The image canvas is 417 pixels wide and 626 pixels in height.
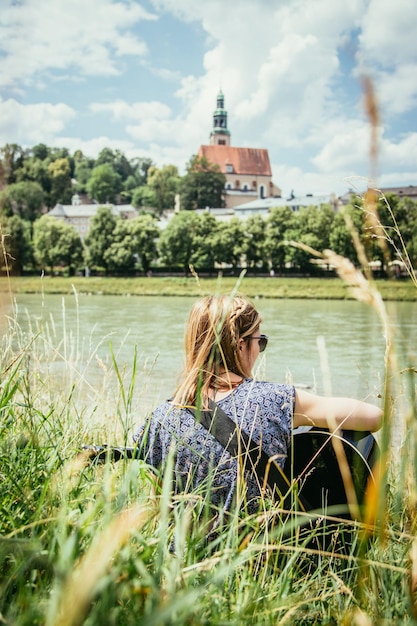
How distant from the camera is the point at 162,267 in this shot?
68.5 metres

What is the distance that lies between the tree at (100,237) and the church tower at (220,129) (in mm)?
52375

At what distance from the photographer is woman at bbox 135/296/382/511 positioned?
6.82ft

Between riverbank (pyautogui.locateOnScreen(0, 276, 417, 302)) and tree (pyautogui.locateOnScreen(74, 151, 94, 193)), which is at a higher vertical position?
tree (pyautogui.locateOnScreen(74, 151, 94, 193))

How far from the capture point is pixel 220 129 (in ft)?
393

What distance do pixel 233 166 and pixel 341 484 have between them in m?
114

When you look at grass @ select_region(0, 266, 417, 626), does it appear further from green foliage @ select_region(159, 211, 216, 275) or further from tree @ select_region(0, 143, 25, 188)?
green foliage @ select_region(159, 211, 216, 275)

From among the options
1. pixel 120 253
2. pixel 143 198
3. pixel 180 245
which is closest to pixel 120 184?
pixel 143 198

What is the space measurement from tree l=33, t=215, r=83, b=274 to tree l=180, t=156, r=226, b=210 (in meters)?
32.1

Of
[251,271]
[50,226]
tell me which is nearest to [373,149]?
[251,271]

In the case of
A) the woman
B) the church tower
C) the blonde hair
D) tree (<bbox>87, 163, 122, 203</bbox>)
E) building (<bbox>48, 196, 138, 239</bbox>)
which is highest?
the church tower

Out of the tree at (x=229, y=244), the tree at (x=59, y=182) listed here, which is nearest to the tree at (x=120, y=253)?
the tree at (x=229, y=244)

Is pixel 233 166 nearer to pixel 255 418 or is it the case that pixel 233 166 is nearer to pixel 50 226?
pixel 50 226

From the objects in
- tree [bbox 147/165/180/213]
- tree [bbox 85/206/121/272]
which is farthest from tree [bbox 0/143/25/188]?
tree [bbox 147/165/180/213]

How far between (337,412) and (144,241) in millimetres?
67692
